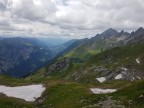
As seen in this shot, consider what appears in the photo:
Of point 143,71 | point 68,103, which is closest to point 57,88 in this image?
point 68,103

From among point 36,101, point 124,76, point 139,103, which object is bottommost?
point 139,103

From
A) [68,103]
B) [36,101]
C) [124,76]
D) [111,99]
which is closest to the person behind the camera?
[111,99]

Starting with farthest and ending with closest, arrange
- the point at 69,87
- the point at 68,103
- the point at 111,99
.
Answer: the point at 69,87 < the point at 68,103 < the point at 111,99

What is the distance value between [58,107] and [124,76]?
104 meters

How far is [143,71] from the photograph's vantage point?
579ft

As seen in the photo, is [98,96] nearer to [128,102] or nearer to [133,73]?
[128,102]

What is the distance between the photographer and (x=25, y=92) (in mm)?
90750

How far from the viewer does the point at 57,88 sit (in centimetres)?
9281

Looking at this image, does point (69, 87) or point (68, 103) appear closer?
point (68, 103)

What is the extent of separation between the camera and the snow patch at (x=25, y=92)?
8412cm

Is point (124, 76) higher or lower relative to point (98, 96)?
higher

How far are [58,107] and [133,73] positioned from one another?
111 meters

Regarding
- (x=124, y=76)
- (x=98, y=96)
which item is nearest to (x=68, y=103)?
(x=98, y=96)

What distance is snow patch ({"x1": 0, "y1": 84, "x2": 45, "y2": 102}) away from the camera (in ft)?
276
